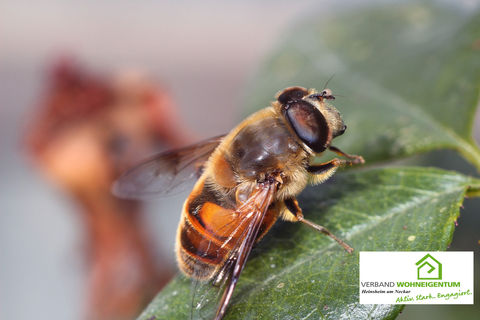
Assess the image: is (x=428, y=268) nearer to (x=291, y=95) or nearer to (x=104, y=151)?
(x=291, y=95)

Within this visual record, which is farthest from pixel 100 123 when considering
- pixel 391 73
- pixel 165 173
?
pixel 391 73

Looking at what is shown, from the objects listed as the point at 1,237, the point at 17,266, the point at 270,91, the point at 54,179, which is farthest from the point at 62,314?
the point at 270,91

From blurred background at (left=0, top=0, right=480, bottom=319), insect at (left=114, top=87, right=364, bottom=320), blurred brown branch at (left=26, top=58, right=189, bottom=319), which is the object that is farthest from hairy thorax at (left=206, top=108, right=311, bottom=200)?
blurred brown branch at (left=26, top=58, right=189, bottom=319)

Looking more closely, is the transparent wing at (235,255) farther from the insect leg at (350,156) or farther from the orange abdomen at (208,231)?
the insect leg at (350,156)

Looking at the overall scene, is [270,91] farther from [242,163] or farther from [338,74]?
[242,163]

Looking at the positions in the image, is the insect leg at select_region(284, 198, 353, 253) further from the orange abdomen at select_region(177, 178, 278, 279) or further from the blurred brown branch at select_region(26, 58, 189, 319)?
the blurred brown branch at select_region(26, 58, 189, 319)

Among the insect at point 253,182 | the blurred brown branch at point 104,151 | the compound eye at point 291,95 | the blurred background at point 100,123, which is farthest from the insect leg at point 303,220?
the blurred brown branch at point 104,151
